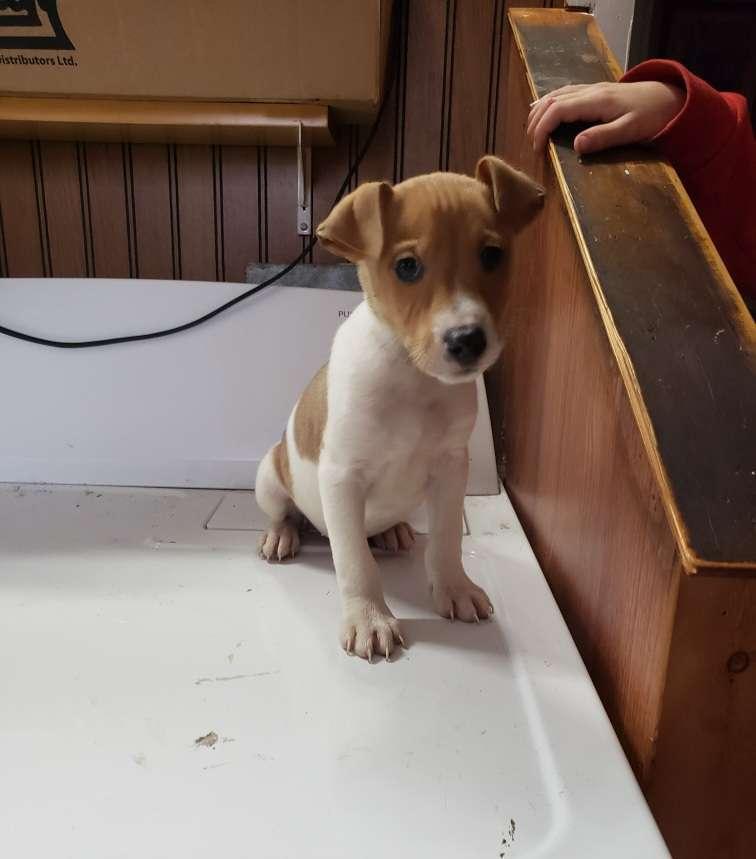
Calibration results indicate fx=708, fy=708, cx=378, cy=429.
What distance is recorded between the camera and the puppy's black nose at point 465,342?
670 millimetres

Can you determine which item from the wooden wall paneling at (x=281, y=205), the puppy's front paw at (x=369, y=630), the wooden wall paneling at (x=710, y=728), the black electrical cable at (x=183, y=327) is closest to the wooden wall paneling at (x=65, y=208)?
the black electrical cable at (x=183, y=327)

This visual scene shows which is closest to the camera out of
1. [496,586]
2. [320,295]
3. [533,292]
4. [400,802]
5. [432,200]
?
[400,802]

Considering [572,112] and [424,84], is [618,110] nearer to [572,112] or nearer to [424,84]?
[572,112]

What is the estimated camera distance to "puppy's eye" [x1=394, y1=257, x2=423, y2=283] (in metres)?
0.71

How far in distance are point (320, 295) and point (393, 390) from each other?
2.08ft

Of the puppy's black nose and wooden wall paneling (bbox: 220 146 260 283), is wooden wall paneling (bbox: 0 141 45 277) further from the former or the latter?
the puppy's black nose

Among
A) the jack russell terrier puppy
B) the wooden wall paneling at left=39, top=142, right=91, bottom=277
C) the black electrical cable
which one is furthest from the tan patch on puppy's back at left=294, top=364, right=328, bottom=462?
the wooden wall paneling at left=39, top=142, right=91, bottom=277

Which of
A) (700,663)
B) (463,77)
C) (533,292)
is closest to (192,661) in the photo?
(700,663)

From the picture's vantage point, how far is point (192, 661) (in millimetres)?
780

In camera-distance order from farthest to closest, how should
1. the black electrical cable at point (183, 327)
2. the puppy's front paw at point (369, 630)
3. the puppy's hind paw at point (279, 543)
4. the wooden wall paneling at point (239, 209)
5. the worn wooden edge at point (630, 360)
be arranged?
the wooden wall paneling at point (239, 209), the black electrical cable at point (183, 327), the puppy's hind paw at point (279, 543), the puppy's front paw at point (369, 630), the worn wooden edge at point (630, 360)

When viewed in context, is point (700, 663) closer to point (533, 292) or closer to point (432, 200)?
point (432, 200)

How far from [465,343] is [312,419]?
326 millimetres

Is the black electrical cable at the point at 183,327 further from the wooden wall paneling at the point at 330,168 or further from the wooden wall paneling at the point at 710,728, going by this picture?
the wooden wall paneling at the point at 710,728

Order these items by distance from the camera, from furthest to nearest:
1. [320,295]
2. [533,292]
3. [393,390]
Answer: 1. [320,295]
2. [533,292]
3. [393,390]
